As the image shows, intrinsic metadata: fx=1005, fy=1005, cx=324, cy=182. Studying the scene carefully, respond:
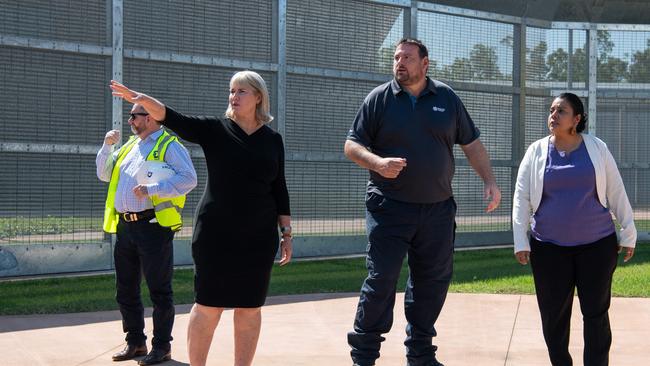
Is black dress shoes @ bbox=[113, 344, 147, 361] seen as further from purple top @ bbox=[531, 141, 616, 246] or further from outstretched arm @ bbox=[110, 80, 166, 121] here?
purple top @ bbox=[531, 141, 616, 246]

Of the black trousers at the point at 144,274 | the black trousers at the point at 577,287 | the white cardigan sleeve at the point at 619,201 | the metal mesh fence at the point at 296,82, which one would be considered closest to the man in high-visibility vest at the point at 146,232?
the black trousers at the point at 144,274

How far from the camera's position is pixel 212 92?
1352 centimetres

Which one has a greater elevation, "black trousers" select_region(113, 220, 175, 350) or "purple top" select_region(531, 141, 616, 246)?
"purple top" select_region(531, 141, 616, 246)

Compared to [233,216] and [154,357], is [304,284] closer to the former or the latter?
[154,357]

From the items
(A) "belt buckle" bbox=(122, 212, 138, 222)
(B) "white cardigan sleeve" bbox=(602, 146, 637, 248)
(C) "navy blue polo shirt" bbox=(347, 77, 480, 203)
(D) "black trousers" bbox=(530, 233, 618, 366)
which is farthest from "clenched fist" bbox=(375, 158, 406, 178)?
(A) "belt buckle" bbox=(122, 212, 138, 222)

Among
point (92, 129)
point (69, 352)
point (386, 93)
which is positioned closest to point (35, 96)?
point (92, 129)

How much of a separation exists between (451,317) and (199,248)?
386 cm

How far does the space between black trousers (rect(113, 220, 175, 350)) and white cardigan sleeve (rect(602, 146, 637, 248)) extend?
290cm

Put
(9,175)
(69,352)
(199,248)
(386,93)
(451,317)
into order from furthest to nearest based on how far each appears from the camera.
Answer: (9,175), (451,317), (69,352), (386,93), (199,248)

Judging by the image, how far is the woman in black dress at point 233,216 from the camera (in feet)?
17.7

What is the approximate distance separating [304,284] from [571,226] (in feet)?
18.8

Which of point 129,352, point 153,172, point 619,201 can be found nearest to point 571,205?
point 619,201

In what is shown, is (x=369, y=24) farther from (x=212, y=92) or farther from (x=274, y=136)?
(x=274, y=136)

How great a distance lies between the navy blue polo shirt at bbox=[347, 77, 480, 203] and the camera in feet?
19.9
